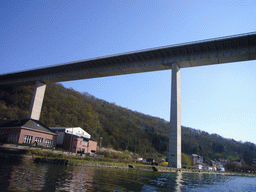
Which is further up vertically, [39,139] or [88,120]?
[88,120]

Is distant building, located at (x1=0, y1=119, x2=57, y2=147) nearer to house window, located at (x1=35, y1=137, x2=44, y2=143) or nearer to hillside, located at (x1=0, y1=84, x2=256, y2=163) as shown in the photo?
house window, located at (x1=35, y1=137, x2=44, y2=143)

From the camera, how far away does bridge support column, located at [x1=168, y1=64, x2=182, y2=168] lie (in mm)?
27875

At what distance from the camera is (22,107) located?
6719 centimetres

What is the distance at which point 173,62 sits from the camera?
3158cm

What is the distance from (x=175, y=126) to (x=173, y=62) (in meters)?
10.8

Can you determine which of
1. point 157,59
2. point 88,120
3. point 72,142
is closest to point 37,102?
point 72,142

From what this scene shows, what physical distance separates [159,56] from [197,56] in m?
6.39

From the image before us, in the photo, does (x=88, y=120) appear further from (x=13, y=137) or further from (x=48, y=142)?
(x=13, y=137)

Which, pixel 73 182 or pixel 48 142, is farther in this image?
pixel 48 142

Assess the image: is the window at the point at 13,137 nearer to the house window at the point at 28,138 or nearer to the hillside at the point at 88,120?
the house window at the point at 28,138

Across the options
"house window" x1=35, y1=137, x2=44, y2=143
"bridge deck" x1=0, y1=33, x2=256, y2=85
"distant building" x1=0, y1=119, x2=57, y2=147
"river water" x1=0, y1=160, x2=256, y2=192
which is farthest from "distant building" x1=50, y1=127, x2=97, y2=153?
"river water" x1=0, y1=160, x2=256, y2=192

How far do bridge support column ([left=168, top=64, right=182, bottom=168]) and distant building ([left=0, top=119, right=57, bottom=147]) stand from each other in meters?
24.1

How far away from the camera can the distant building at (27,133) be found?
34.2 metres

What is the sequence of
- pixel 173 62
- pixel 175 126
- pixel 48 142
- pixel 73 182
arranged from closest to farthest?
1. pixel 73 182
2. pixel 175 126
3. pixel 173 62
4. pixel 48 142
